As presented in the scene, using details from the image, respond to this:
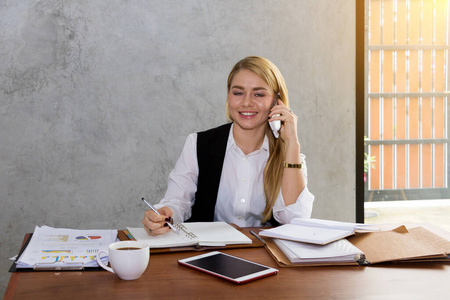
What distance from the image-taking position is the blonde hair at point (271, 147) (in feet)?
6.13

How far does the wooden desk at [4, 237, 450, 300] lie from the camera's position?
3.36 feet

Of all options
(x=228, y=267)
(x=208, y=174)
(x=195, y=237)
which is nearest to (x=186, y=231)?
(x=195, y=237)

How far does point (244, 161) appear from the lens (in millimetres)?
2000

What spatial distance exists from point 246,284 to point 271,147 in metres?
1.00

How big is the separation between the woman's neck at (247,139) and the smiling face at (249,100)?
0.19ft

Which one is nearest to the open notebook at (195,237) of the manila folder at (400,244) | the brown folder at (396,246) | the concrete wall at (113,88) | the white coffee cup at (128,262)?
the brown folder at (396,246)

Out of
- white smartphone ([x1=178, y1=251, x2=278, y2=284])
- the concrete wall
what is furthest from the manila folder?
the concrete wall

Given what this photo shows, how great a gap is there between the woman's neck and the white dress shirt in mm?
26

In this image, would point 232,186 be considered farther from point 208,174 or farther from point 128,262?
point 128,262

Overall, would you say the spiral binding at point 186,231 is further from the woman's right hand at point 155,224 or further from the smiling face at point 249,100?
the smiling face at point 249,100

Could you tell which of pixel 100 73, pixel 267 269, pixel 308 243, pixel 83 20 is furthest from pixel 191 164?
pixel 83 20

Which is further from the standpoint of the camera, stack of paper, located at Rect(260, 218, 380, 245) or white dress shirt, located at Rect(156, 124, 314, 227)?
white dress shirt, located at Rect(156, 124, 314, 227)

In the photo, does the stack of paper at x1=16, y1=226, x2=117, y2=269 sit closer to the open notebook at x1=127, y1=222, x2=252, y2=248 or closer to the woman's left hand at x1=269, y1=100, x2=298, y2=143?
the open notebook at x1=127, y1=222, x2=252, y2=248

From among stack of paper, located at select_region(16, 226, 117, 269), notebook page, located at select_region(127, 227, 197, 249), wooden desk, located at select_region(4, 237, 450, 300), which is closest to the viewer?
wooden desk, located at select_region(4, 237, 450, 300)
